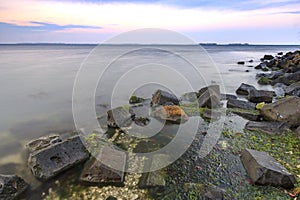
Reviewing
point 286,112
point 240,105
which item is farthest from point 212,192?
point 240,105

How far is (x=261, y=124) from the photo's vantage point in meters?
7.14

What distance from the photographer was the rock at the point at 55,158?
4.67 metres

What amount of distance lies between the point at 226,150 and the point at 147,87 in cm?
865

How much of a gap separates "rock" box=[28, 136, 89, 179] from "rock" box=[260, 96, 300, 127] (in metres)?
5.94

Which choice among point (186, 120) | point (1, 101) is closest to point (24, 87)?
point (1, 101)

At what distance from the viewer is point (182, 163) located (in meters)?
5.18

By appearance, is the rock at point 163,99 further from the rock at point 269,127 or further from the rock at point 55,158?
the rock at point 55,158

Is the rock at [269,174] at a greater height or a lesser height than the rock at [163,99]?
greater

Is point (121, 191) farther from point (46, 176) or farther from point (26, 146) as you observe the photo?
point (26, 146)

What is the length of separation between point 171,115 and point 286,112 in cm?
366

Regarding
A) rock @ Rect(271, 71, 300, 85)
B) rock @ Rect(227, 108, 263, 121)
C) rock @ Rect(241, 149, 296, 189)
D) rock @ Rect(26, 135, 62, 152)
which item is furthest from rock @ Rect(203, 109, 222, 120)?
rock @ Rect(271, 71, 300, 85)

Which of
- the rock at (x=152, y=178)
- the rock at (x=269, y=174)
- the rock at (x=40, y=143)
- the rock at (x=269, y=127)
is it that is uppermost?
the rock at (x=269, y=174)

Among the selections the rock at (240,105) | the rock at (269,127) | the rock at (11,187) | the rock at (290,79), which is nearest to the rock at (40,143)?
the rock at (11,187)

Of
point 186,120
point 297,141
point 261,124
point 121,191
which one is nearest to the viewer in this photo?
point 121,191
